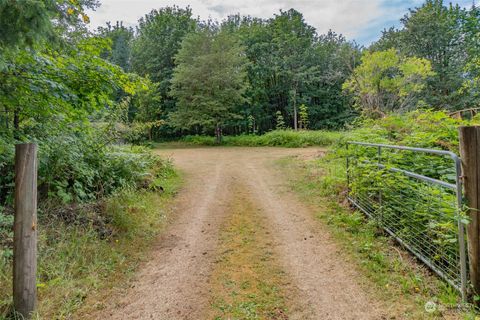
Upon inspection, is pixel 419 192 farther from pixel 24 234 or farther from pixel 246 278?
pixel 24 234

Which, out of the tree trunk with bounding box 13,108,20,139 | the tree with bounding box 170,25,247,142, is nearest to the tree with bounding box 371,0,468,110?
the tree with bounding box 170,25,247,142

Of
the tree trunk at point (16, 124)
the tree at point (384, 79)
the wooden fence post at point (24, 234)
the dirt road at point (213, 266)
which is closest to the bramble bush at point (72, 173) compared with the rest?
the tree trunk at point (16, 124)

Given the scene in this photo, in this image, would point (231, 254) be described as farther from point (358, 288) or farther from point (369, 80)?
point (369, 80)

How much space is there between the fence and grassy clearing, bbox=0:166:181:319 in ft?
9.68

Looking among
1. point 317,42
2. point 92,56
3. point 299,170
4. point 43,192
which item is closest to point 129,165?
point 43,192

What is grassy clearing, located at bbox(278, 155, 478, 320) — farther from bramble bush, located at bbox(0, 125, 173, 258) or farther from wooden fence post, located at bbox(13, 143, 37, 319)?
bramble bush, located at bbox(0, 125, 173, 258)

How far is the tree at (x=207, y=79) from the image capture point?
56.4 feet

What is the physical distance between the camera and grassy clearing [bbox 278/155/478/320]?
7.15 ft

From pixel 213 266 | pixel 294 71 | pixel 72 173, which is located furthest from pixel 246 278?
pixel 294 71

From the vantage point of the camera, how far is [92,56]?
3.70 meters

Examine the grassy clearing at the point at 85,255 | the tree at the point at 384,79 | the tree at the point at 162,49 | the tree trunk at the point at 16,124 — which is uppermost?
the tree at the point at 162,49

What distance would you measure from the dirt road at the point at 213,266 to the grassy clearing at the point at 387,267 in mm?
168

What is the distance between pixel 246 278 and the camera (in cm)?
272

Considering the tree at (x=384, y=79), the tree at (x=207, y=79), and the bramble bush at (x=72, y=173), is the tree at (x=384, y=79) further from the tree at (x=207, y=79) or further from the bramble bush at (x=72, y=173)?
the bramble bush at (x=72, y=173)
